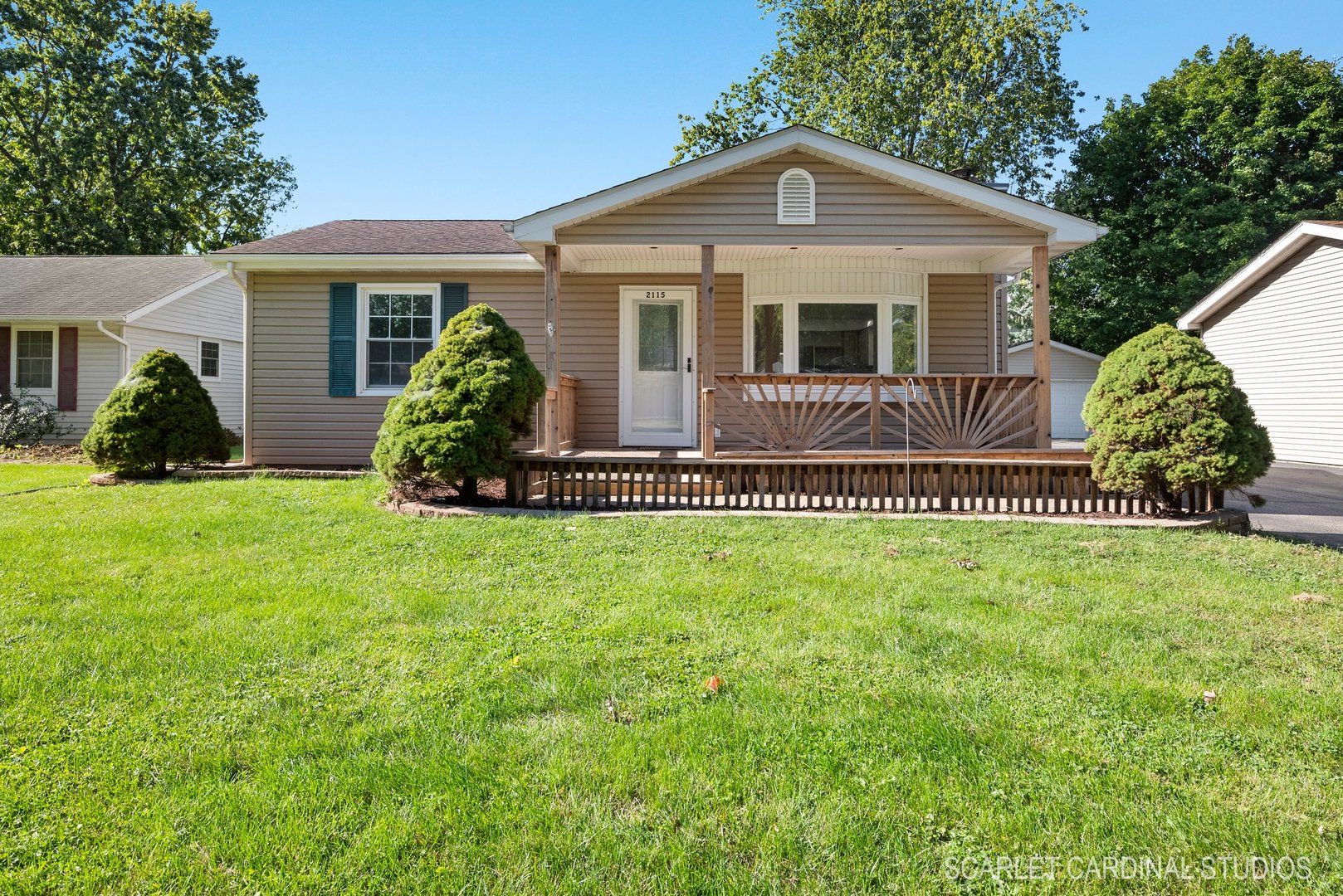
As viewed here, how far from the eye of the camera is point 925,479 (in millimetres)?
7426

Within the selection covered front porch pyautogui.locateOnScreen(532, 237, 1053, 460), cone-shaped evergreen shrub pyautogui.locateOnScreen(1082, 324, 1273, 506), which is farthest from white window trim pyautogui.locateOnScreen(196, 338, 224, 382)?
cone-shaped evergreen shrub pyautogui.locateOnScreen(1082, 324, 1273, 506)

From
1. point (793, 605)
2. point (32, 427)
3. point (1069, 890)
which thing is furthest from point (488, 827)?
point (32, 427)

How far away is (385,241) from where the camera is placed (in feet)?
34.7

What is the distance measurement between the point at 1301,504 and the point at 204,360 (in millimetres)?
20495

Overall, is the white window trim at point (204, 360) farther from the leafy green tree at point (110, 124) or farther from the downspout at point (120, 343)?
the leafy green tree at point (110, 124)

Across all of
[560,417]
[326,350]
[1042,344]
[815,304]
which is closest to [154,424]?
[326,350]

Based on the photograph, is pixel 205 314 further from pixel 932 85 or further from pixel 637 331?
pixel 932 85

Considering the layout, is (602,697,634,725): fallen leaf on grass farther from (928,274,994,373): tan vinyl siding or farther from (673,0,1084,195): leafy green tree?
(673,0,1084,195): leafy green tree

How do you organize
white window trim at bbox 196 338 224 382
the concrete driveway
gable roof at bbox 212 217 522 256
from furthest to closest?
1. white window trim at bbox 196 338 224 382
2. gable roof at bbox 212 217 522 256
3. the concrete driveway

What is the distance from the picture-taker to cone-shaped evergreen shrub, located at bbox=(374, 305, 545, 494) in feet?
22.2

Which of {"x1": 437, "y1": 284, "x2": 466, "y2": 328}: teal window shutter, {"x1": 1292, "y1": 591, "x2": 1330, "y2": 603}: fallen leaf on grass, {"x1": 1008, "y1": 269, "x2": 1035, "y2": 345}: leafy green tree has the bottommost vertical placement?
{"x1": 1292, "y1": 591, "x2": 1330, "y2": 603}: fallen leaf on grass

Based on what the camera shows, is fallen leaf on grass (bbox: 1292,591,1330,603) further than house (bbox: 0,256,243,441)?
No

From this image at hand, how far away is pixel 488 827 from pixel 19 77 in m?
32.3

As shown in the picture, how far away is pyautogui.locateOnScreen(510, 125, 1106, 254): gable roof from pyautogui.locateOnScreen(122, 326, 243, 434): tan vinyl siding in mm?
11532
